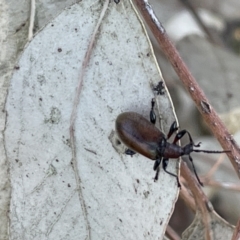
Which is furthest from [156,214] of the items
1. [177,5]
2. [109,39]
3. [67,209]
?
[177,5]

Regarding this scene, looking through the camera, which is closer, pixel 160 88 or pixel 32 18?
pixel 160 88

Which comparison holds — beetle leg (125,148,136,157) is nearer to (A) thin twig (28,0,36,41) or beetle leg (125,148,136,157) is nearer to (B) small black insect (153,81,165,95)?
(B) small black insect (153,81,165,95)

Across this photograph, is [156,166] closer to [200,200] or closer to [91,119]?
[91,119]

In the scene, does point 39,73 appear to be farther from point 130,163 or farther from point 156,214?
point 156,214

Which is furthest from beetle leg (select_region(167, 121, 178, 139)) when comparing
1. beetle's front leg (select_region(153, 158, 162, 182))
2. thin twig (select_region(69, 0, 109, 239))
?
thin twig (select_region(69, 0, 109, 239))

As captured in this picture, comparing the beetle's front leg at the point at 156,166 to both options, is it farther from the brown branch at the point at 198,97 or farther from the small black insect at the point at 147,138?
the brown branch at the point at 198,97

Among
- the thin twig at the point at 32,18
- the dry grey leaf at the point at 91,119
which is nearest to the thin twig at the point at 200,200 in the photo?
the dry grey leaf at the point at 91,119

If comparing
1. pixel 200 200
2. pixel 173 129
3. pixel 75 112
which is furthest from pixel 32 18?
pixel 200 200
